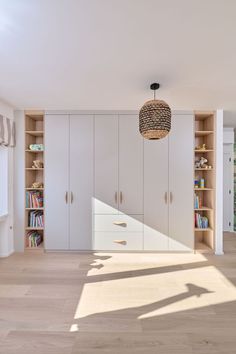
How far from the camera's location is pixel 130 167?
4219mm

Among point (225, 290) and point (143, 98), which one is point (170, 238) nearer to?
point (225, 290)

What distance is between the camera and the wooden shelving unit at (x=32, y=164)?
14.1ft

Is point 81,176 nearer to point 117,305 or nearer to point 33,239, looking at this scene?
point 33,239

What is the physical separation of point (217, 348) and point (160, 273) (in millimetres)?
1489

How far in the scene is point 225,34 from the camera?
199 cm

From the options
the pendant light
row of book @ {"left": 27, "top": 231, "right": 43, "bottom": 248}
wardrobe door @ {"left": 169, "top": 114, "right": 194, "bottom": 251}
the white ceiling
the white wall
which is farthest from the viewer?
row of book @ {"left": 27, "top": 231, "right": 43, "bottom": 248}

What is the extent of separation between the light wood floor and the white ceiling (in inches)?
100

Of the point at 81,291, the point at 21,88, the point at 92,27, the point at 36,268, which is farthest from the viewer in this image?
the point at 36,268

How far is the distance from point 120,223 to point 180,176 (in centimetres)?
135

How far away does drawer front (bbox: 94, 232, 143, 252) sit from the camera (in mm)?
4223

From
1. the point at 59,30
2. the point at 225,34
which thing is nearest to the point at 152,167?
the point at 225,34

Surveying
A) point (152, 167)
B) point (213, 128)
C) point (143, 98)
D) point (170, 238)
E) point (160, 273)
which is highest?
point (143, 98)

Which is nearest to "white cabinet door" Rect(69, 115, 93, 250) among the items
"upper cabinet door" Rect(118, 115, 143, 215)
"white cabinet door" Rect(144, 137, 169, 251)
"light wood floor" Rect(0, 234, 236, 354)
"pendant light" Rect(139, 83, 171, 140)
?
"light wood floor" Rect(0, 234, 236, 354)

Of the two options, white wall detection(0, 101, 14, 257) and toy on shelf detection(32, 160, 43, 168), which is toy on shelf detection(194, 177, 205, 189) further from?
white wall detection(0, 101, 14, 257)
